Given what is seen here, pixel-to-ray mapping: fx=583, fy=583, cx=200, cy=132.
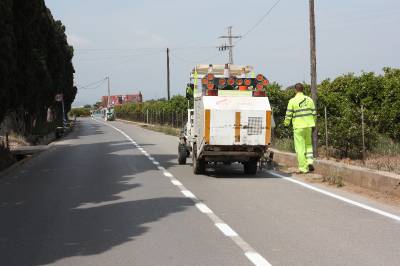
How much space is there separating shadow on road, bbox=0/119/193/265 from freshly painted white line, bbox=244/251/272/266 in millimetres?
1632

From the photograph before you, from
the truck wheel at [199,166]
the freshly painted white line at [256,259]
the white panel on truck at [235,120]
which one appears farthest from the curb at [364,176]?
the freshly painted white line at [256,259]

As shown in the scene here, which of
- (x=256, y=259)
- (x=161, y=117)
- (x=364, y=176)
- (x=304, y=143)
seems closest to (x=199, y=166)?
(x=304, y=143)

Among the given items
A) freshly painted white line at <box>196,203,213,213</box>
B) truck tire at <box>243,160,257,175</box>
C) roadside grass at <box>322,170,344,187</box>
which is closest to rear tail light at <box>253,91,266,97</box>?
truck tire at <box>243,160,257,175</box>

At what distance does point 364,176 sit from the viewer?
37.7 feet

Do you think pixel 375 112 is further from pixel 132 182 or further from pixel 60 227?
pixel 60 227

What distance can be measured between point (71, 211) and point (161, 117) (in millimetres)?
49974

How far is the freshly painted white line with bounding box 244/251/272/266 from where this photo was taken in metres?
5.88

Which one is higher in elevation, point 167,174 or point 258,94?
point 258,94

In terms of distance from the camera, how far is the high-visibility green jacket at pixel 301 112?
13617 mm

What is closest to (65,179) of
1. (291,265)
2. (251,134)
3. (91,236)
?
(251,134)

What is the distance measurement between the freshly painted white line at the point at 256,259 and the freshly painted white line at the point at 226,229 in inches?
40.2

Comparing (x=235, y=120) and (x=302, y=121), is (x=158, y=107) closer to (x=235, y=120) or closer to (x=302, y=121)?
(x=302, y=121)

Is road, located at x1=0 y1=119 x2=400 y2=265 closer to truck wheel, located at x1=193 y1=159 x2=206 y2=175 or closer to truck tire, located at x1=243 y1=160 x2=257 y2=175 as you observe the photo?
truck tire, located at x1=243 y1=160 x2=257 y2=175

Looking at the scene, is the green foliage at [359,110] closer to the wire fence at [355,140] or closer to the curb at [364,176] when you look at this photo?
the wire fence at [355,140]
